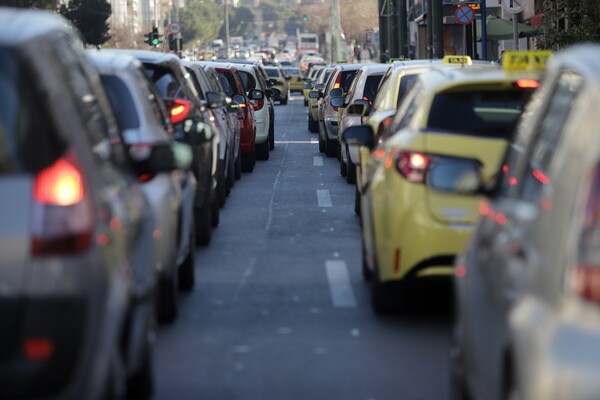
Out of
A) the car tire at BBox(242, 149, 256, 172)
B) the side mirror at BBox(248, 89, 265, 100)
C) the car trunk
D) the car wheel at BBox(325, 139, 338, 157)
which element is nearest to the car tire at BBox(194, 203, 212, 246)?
the car trunk

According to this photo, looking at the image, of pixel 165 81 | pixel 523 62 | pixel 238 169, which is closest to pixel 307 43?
pixel 238 169

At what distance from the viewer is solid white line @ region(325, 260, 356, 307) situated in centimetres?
1038

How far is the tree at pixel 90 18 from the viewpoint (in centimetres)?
8062

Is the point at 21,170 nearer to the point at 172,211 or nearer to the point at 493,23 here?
the point at 172,211

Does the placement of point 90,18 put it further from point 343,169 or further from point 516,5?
point 343,169

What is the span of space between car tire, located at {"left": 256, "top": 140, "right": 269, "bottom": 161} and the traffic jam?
1128 centimetres

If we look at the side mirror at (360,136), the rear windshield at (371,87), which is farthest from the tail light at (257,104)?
the side mirror at (360,136)

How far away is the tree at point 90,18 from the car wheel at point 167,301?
71.7 metres

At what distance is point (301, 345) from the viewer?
878cm

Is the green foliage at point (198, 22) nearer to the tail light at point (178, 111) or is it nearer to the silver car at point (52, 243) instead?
the tail light at point (178, 111)

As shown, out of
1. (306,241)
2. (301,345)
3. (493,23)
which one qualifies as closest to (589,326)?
(301,345)

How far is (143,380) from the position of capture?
6.78 metres

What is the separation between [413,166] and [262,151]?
17434mm

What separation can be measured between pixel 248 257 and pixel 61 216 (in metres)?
7.90
